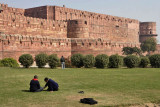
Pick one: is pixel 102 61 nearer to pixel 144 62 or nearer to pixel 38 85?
pixel 144 62

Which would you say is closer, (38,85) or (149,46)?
(38,85)

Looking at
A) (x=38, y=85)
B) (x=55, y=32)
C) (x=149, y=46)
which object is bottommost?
(x=38, y=85)

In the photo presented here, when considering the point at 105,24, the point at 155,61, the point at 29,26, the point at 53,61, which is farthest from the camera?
the point at 105,24

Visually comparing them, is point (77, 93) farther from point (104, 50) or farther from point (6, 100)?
point (104, 50)

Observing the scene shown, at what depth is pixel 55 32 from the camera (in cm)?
3741

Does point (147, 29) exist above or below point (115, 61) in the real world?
above

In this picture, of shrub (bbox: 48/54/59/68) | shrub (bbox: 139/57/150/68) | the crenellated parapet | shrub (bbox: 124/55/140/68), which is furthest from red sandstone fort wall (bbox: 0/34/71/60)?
the crenellated parapet

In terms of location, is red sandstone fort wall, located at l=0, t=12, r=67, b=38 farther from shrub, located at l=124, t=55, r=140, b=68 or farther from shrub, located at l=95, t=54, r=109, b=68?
shrub, located at l=124, t=55, r=140, b=68

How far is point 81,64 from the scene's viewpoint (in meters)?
24.0

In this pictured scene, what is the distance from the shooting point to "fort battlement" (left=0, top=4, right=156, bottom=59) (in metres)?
29.2

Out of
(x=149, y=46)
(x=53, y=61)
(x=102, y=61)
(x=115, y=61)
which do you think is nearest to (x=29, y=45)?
(x=53, y=61)

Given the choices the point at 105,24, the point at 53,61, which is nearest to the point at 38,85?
the point at 53,61

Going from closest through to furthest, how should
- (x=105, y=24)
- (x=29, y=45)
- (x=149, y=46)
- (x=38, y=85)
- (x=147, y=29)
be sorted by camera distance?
1. (x=38, y=85)
2. (x=29, y=45)
3. (x=105, y=24)
4. (x=149, y=46)
5. (x=147, y=29)

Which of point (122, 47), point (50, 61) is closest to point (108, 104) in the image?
point (50, 61)
